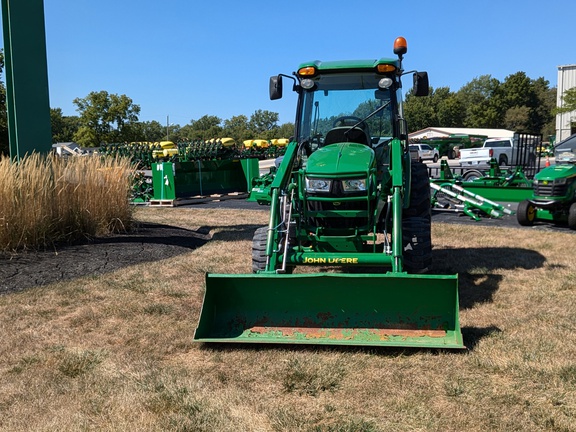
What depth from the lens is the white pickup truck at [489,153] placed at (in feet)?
86.0

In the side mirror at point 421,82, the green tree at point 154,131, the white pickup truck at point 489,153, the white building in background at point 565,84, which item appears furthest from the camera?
the green tree at point 154,131

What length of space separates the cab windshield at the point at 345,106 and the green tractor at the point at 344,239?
0.01 metres

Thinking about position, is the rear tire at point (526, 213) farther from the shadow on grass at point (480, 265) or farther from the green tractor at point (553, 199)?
the shadow on grass at point (480, 265)

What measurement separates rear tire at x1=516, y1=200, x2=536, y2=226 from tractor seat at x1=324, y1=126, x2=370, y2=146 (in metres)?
5.56

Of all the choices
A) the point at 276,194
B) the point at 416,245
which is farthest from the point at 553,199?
the point at 276,194

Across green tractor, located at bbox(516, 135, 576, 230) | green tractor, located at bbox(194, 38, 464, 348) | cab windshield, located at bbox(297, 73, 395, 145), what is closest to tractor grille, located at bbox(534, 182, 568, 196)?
green tractor, located at bbox(516, 135, 576, 230)

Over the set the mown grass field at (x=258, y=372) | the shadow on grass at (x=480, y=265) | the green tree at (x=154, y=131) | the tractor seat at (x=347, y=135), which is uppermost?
the green tree at (x=154, y=131)

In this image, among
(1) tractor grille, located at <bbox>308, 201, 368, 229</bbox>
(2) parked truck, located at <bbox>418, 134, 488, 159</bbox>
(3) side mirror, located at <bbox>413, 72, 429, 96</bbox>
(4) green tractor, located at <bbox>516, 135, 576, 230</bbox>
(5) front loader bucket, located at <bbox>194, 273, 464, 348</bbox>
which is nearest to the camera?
(5) front loader bucket, located at <bbox>194, 273, 464, 348</bbox>

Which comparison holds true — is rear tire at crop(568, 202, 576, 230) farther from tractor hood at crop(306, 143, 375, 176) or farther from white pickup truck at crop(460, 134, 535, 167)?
white pickup truck at crop(460, 134, 535, 167)

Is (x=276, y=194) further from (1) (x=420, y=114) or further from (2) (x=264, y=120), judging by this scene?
(2) (x=264, y=120)

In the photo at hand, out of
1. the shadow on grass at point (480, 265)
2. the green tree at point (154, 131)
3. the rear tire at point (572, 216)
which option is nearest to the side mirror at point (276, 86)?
the shadow on grass at point (480, 265)

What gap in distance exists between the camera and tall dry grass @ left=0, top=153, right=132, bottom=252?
7414 millimetres

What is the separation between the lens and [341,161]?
5621 mm

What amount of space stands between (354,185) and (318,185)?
1.17 ft
